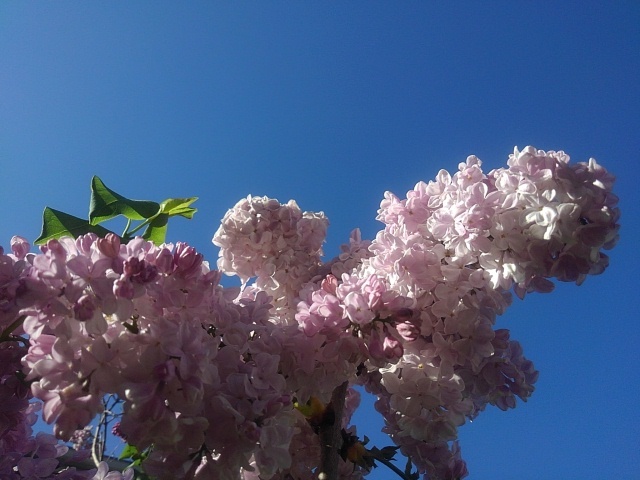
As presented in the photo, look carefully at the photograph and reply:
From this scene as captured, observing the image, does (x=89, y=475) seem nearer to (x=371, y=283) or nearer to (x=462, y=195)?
(x=371, y=283)

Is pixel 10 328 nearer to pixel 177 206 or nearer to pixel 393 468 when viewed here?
pixel 177 206

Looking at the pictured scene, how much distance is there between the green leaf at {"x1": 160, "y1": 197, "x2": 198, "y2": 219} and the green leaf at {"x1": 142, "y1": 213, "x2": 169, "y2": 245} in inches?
1.2

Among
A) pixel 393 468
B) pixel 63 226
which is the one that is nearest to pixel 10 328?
pixel 63 226

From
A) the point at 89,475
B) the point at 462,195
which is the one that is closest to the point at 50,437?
the point at 89,475

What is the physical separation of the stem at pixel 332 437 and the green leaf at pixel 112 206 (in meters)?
0.71

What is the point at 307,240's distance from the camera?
6.08 ft

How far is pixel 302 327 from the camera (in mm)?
1271

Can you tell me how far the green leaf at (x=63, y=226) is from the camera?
1.45 metres

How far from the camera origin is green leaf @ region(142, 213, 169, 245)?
1.57 metres

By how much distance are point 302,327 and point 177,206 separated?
1.91ft

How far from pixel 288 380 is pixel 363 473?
0.49 m

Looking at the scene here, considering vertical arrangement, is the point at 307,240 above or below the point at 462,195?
above

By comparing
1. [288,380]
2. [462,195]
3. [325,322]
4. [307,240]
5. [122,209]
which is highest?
[307,240]

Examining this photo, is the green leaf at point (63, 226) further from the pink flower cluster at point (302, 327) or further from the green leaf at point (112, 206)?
the pink flower cluster at point (302, 327)
